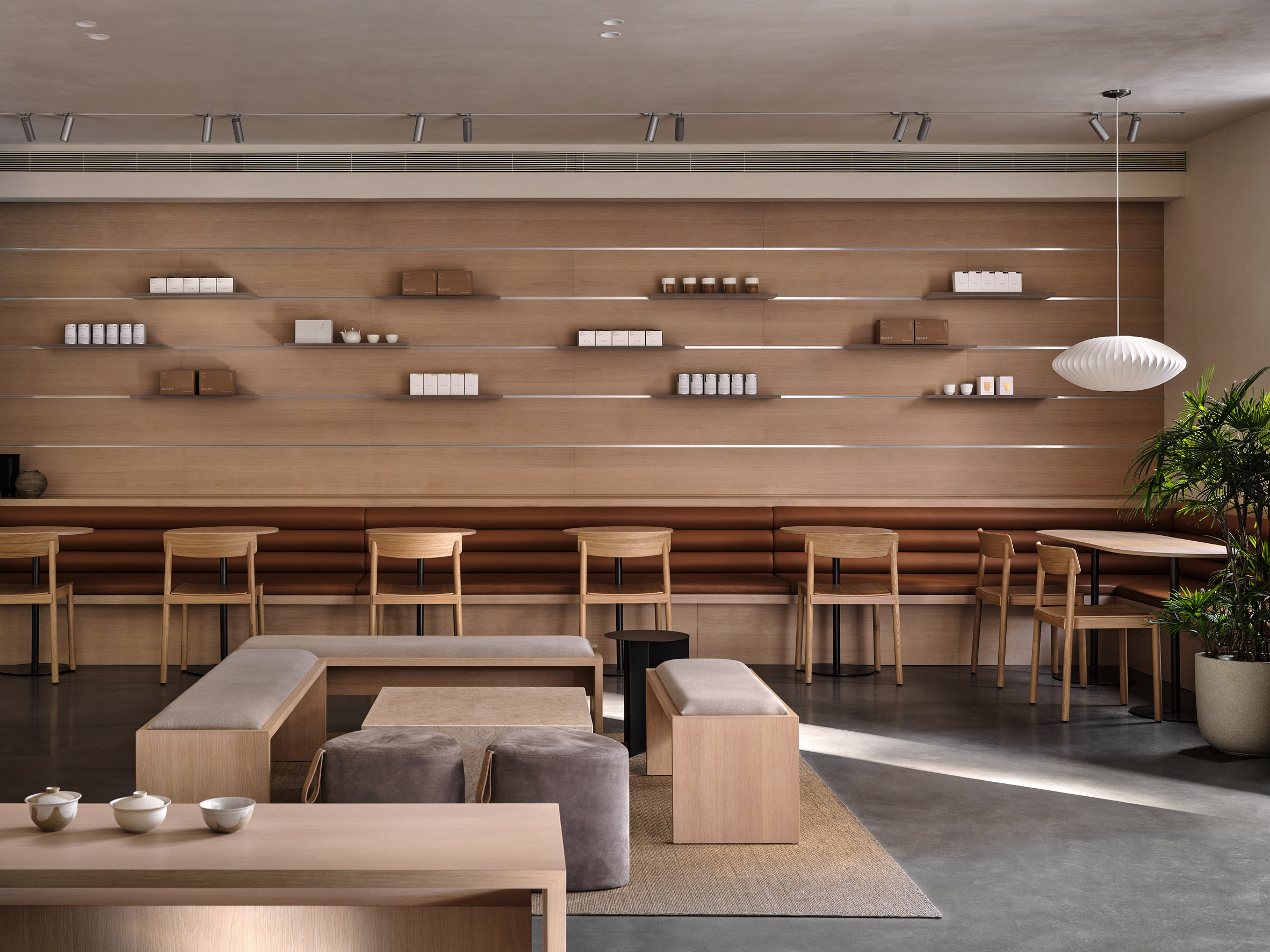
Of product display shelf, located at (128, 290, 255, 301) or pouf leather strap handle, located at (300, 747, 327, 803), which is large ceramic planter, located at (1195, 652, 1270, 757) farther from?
product display shelf, located at (128, 290, 255, 301)

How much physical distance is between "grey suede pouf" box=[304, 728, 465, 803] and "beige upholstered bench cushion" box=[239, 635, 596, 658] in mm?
1347

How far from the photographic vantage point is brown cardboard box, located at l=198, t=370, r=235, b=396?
737cm

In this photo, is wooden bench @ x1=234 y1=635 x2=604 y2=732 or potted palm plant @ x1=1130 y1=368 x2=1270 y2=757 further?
potted palm plant @ x1=1130 y1=368 x2=1270 y2=757

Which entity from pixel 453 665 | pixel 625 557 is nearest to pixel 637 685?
pixel 453 665

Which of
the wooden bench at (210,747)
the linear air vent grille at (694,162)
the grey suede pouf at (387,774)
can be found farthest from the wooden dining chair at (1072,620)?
the wooden bench at (210,747)

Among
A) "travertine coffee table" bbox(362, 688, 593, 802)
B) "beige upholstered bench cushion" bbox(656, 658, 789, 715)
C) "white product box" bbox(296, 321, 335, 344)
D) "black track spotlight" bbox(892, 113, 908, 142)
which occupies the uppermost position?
"black track spotlight" bbox(892, 113, 908, 142)

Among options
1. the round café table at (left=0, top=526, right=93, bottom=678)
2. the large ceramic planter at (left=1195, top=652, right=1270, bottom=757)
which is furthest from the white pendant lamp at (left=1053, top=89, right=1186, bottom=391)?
the round café table at (left=0, top=526, right=93, bottom=678)

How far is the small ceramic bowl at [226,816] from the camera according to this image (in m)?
2.15

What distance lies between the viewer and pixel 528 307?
7.58 m

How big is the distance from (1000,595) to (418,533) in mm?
3248

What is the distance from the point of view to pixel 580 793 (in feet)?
10.3

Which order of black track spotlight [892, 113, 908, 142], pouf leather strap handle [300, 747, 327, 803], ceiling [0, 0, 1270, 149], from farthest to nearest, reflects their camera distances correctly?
black track spotlight [892, 113, 908, 142] < ceiling [0, 0, 1270, 149] < pouf leather strap handle [300, 747, 327, 803]

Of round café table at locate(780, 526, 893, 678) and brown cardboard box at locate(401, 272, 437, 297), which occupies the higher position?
brown cardboard box at locate(401, 272, 437, 297)

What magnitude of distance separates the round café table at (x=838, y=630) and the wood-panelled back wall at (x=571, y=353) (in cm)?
112
